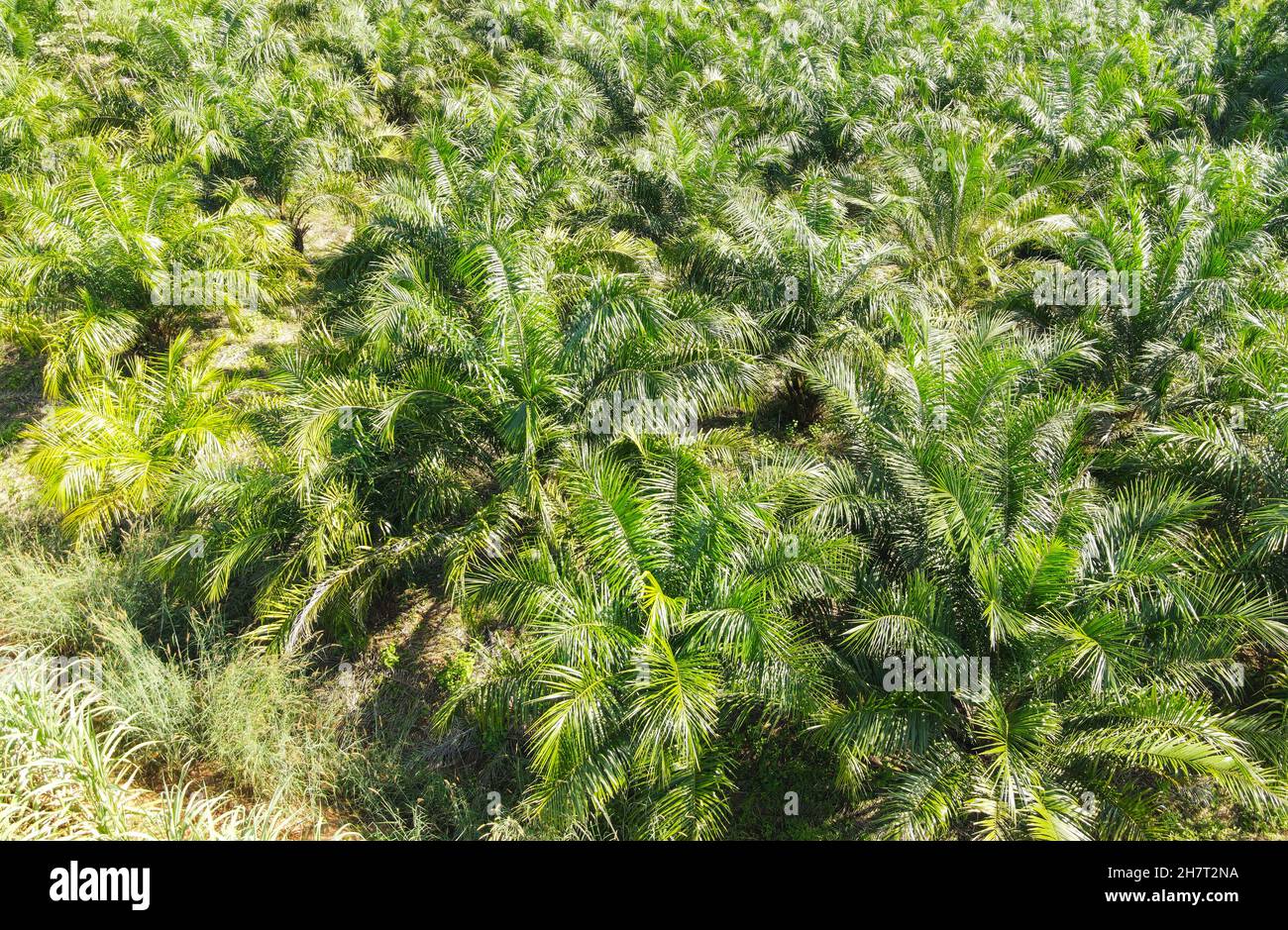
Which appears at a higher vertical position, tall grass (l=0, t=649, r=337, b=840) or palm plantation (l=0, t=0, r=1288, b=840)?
palm plantation (l=0, t=0, r=1288, b=840)

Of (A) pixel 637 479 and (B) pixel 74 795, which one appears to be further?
(A) pixel 637 479

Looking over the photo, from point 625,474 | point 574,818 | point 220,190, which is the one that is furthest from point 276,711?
point 220,190

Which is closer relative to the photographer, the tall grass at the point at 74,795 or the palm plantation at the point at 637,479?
the tall grass at the point at 74,795

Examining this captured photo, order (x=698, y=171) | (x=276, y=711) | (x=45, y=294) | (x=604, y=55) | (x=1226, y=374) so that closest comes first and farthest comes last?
(x=276, y=711), (x=1226, y=374), (x=45, y=294), (x=698, y=171), (x=604, y=55)

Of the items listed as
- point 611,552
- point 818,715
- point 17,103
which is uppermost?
point 17,103

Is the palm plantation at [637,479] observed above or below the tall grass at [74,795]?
above

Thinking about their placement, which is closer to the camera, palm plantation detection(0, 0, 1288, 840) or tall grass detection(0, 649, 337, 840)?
tall grass detection(0, 649, 337, 840)

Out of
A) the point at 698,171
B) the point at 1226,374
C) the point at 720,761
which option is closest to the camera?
the point at 720,761

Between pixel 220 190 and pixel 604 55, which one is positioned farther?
pixel 604 55

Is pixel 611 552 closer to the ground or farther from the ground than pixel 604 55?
closer to the ground

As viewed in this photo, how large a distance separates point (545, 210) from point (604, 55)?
6.95m

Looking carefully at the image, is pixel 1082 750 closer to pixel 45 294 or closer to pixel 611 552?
pixel 611 552

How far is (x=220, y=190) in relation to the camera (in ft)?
36.7

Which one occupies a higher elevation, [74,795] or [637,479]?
[637,479]
